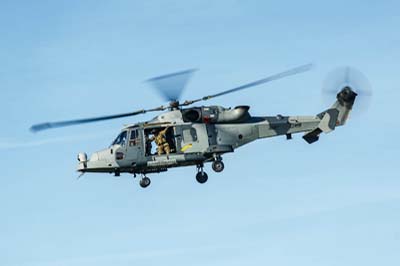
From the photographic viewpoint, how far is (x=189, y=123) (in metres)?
Answer: 42.5

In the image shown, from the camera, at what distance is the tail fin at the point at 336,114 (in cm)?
4478

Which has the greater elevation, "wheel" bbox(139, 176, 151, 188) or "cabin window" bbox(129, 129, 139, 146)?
"cabin window" bbox(129, 129, 139, 146)

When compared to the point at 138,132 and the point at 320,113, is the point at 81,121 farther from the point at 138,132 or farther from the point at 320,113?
the point at 320,113

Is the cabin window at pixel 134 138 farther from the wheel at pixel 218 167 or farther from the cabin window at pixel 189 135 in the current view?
the wheel at pixel 218 167

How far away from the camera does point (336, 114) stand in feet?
148

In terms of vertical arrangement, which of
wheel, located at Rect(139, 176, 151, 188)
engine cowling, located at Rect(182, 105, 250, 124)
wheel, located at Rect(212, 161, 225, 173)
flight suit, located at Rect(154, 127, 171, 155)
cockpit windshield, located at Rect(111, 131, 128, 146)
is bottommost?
wheel, located at Rect(139, 176, 151, 188)

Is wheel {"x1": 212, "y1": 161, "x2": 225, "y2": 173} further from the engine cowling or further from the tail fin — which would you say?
the tail fin

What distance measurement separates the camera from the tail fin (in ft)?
147

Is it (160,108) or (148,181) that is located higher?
(160,108)

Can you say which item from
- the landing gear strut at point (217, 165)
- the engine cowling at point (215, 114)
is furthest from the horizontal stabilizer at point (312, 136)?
the landing gear strut at point (217, 165)

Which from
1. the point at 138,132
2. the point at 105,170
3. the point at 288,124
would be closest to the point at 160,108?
the point at 138,132

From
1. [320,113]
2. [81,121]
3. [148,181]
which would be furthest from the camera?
[320,113]

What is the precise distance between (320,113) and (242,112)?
18.2ft

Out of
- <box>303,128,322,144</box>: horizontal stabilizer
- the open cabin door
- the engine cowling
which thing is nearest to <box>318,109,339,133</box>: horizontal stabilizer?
<box>303,128,322,144</box>: horizontal stabilizer
